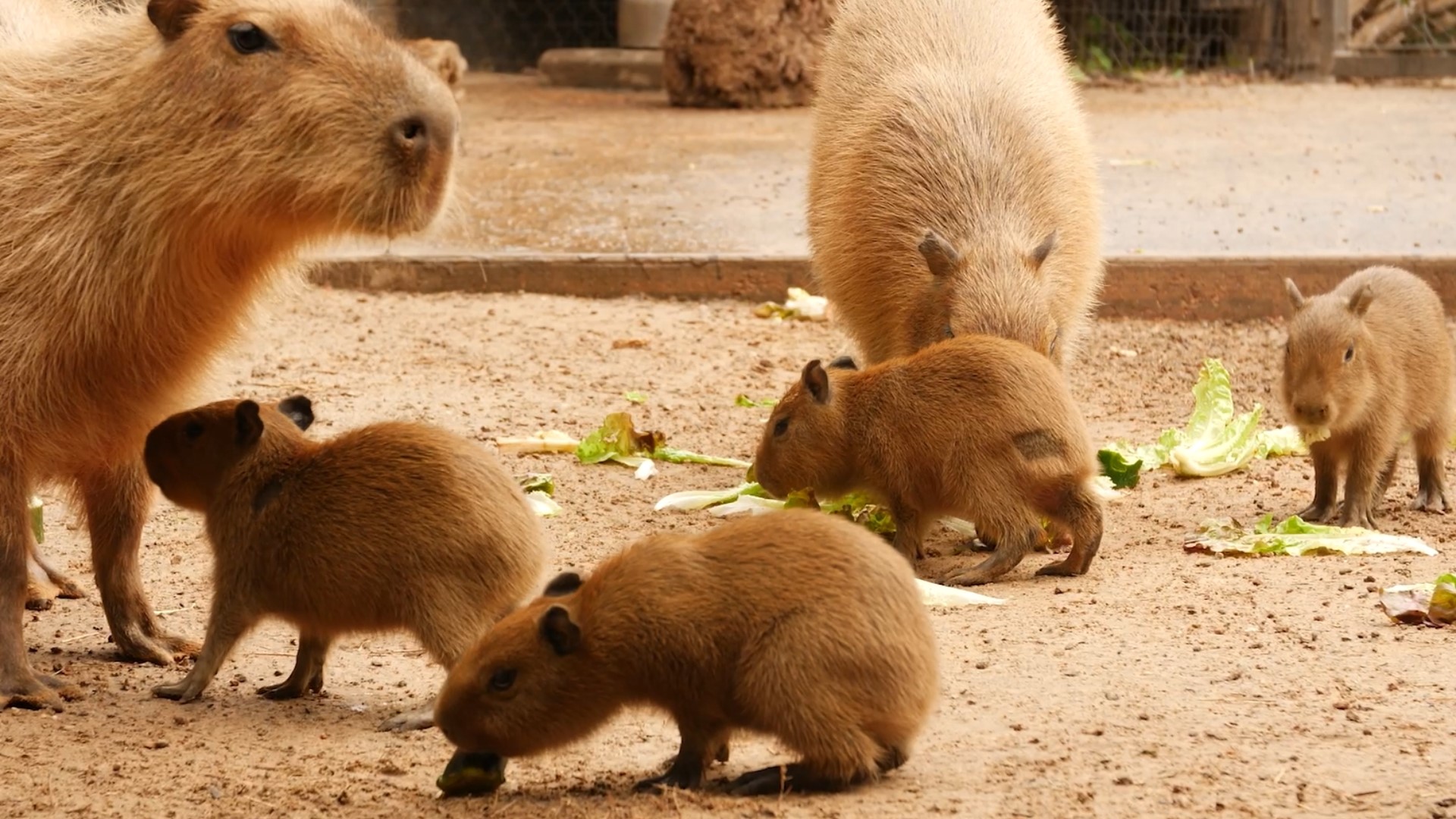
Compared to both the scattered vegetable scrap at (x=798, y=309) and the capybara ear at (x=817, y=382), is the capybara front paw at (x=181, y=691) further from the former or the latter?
the scattered vegetable scrap at (x=798, y=309)

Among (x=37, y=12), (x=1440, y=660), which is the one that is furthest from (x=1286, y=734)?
(x=37, y=12)

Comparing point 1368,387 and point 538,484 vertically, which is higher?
point 1368,387

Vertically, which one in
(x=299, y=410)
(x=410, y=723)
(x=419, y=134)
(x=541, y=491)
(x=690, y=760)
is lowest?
(x=541, y=491)

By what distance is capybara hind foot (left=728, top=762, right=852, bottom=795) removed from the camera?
3275mm

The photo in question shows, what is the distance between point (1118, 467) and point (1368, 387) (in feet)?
2.71

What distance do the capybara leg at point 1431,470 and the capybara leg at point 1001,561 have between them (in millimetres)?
1742

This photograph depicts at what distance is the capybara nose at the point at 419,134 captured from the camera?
3.58m

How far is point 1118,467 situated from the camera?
19.4ft

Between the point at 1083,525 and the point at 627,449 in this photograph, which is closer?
the point at 1083,525

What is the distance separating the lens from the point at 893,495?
4.97 m

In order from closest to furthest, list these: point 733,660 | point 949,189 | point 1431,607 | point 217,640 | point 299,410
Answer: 1. point 733,660
2. point 217,640
3. point 299,410
4. point 1431,607
5. point 949,189

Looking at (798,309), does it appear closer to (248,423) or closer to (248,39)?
(248,423)

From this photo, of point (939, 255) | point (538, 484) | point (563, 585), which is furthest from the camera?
point (538, 484)

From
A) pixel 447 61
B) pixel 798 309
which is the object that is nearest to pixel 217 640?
pixel 798 309
